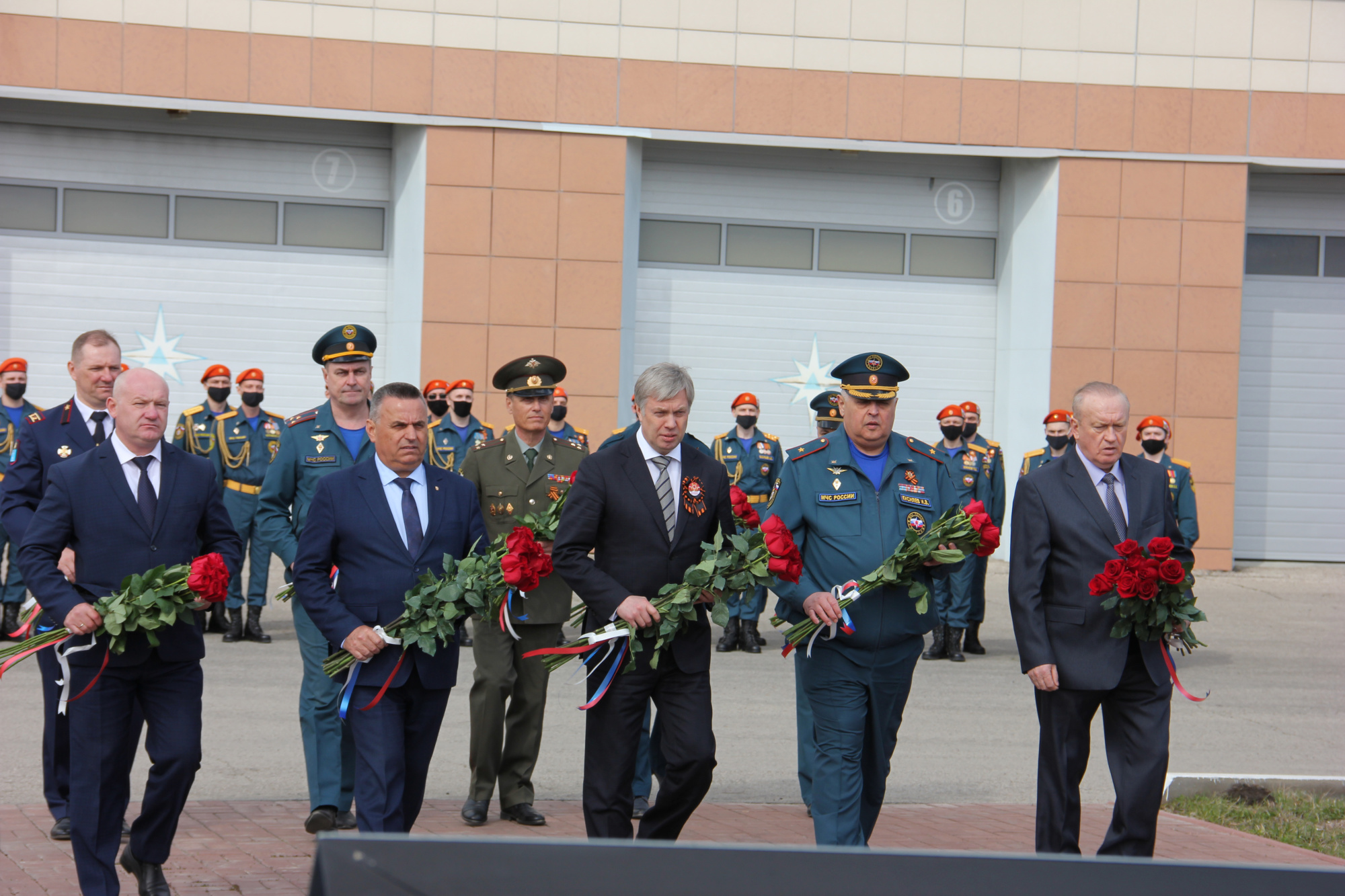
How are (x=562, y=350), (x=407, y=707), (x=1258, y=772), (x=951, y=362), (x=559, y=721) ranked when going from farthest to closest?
(x=951, y=362), (x=562, y=350), (x=559, y=721), (x=1258, y=772), (x=407, y=707)

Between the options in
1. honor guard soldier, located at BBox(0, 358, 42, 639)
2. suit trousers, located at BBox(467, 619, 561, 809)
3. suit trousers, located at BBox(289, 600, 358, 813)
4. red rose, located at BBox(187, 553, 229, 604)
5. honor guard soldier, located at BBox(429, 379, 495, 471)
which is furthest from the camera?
honor guard soldier, located at BBox(429, 379, 495, 471)

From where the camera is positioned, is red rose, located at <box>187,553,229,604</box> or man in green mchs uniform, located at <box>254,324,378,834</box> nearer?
red rose, located at <box>187,553,229,604</box>

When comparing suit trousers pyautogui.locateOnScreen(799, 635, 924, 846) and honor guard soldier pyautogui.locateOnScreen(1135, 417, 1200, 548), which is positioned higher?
honor guard soldier pyautogui.locateOnScreen(1135, 417, 1200, 548)

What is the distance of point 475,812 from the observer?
256 inches

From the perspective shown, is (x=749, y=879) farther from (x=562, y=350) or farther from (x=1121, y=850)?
(x=562, y=350)

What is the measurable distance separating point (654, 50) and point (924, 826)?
505 inches

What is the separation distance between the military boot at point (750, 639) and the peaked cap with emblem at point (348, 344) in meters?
6.19

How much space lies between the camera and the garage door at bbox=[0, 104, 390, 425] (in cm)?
1700

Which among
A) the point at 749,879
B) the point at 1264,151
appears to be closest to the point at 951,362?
the point at 1264,151

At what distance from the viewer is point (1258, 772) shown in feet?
25.8

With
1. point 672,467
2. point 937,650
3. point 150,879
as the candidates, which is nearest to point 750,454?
point 937,650

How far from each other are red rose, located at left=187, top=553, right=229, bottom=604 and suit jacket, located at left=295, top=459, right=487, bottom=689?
0.34 m

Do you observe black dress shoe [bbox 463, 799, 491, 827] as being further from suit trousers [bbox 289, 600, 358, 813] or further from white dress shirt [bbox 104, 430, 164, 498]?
white dress shirt [bbox 104, 430, 164, 498]

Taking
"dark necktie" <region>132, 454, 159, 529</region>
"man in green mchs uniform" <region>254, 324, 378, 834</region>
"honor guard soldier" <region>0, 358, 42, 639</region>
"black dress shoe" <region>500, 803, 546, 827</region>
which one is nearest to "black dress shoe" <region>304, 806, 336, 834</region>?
"man in green mchs uniform" <region>254, 324, 378, 834</region>
